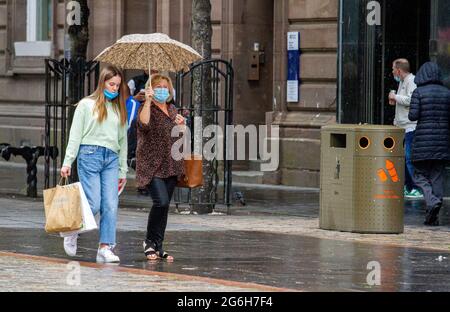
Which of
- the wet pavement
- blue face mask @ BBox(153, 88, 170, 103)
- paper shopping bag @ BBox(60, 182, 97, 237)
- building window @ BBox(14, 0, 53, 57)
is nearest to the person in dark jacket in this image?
the wet pavement

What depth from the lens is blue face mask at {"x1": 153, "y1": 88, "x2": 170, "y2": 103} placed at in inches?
500

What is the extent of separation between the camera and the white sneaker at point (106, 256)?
12.3 metres

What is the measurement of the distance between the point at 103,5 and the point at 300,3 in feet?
17.4

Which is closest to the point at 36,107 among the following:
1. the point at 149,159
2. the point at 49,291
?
the point at 149,159

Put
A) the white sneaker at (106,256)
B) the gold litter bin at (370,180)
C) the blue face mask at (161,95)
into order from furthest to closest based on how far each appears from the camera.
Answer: the gold litter bin at (370,180) → the blue face mask at (161,95) → the white sneaker at (106,256)

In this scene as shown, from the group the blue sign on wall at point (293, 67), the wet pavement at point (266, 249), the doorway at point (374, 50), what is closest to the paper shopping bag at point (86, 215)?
the wet pavement at point (266, 249)

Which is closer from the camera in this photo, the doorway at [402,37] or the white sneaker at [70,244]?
the white sneaker at [70,244]

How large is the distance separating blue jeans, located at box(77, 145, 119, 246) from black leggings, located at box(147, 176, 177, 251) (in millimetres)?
352

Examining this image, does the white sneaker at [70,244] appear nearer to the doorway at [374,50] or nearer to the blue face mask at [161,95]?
the blue face mask at [161,95]

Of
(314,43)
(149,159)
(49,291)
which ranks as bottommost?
(49,291)

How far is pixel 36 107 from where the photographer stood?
27938 mm

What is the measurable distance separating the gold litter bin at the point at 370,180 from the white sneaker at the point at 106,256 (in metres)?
3.74

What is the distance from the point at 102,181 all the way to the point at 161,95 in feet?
3.00

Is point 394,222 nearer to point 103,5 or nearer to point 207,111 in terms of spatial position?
point 207,111
